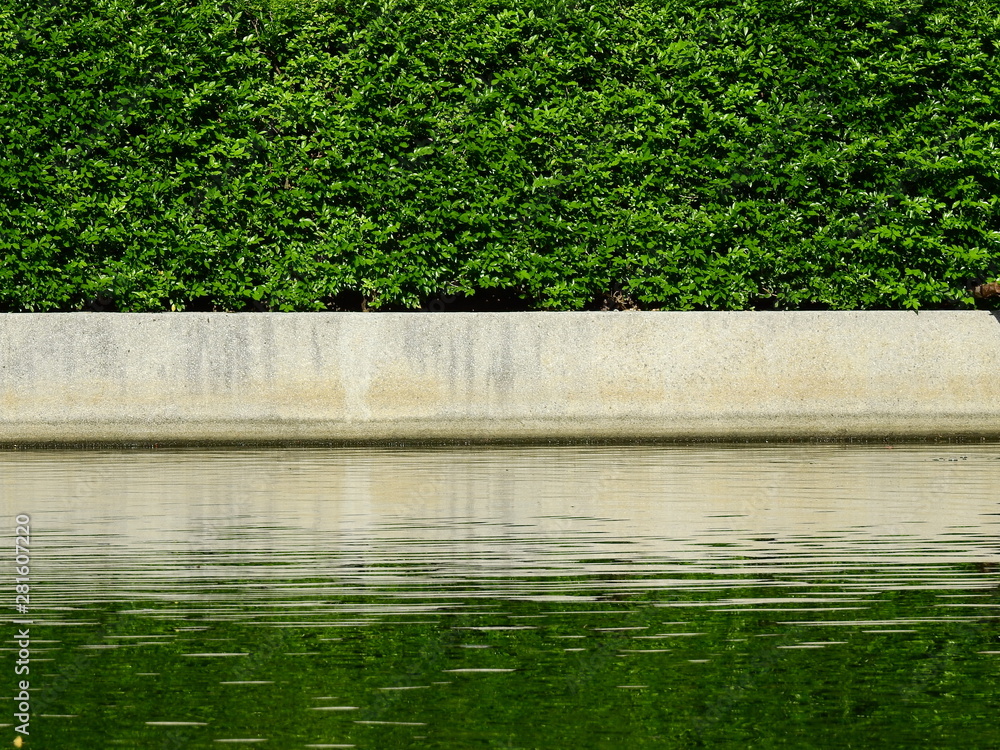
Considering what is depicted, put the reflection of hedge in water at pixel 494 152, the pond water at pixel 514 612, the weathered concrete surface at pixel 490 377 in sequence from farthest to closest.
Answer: the reflection of hedge in water at pixel 494 152 < the weathered concrete surface at pixel 490 377 < the pond water at pixel 514 612

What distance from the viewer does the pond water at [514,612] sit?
217 inches

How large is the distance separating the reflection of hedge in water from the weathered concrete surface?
69 cm

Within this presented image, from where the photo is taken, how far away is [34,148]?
59.4 ft

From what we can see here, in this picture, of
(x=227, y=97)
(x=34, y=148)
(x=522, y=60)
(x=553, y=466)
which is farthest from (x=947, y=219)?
(x=34, y=148)

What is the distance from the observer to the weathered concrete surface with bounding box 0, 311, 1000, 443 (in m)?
17.4

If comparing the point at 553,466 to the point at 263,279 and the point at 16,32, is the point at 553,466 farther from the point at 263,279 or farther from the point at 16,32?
the point at 16,32

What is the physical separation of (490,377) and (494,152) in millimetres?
2345

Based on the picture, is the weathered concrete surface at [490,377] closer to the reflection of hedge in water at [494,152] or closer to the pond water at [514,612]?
the reflection of hedge in water at [494,152]

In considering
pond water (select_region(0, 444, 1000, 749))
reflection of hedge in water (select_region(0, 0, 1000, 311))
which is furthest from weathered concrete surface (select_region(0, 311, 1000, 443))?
pond water (select_region(0, 444, 1000, 749))

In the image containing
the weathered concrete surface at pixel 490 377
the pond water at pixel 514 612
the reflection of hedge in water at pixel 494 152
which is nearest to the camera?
the pond water at pixel 514 612

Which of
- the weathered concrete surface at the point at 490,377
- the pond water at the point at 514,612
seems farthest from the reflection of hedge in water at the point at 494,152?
the pond water at the point at 514,612

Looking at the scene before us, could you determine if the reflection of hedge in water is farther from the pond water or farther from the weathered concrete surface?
the pond water

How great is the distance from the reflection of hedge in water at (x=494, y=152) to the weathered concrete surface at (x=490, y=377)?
69cm

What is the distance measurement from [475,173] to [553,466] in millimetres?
4529
